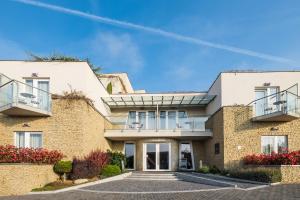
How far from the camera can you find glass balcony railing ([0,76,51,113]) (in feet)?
59.7

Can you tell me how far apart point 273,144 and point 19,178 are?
15.6 metres

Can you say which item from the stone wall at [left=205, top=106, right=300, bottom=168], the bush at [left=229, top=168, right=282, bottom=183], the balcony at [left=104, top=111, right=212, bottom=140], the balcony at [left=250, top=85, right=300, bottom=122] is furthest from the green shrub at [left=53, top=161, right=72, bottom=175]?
the balcony at [left=250, top=85, right=300, bottom=122]

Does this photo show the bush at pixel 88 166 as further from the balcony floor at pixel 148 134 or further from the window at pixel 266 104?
the window at pixel 266 104

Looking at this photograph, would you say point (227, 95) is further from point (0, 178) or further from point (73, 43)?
point (0, 178)

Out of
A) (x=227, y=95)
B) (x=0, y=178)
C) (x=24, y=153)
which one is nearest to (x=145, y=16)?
(x=227, y=95)

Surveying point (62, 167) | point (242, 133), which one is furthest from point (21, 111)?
point (242, 133)

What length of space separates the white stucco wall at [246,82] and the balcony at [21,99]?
38.5 ft

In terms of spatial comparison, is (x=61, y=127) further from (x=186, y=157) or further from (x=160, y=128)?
(x=186, y=157)

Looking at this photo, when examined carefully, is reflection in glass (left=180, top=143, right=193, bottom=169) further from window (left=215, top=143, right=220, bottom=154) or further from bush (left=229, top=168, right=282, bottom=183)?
bush (left=229, top=168, right=282, bottom=183)

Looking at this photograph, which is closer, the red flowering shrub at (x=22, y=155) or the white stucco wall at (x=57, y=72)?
the red flowering shrub at (x=22, y=155)

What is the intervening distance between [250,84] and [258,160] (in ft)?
18.9

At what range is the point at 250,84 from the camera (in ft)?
78.1

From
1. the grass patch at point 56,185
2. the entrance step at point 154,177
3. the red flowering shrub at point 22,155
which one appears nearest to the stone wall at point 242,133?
the entrance step at point 154,177

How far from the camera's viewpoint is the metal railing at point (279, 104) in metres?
20.8
